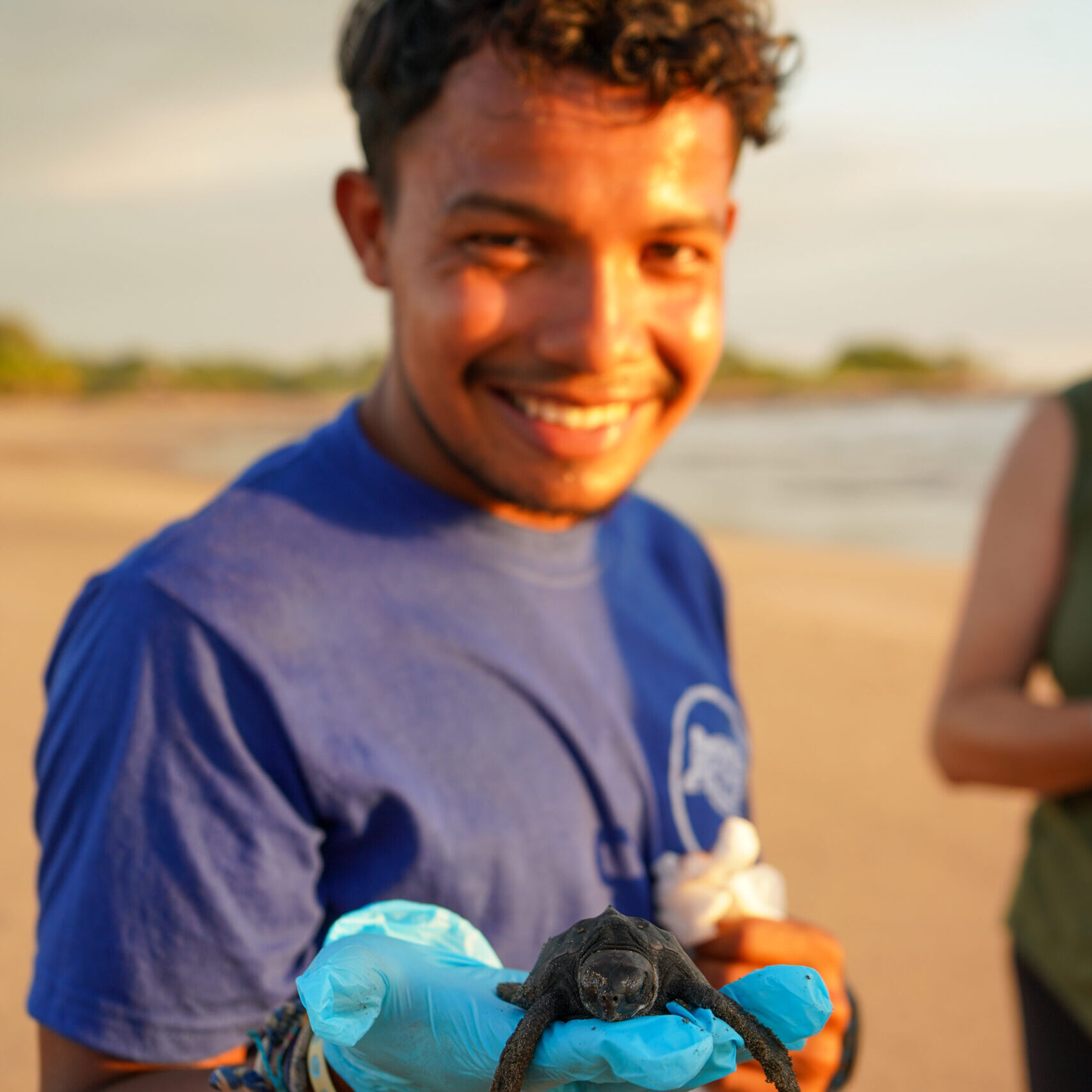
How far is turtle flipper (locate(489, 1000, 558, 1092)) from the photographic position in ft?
2.57

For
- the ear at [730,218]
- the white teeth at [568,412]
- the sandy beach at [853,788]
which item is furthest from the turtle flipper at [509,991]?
the sandy beach at [853,788]

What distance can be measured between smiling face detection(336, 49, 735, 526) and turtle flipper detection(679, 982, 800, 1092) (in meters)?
0.85

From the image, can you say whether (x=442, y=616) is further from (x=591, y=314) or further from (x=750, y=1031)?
(x=750, y=1031)

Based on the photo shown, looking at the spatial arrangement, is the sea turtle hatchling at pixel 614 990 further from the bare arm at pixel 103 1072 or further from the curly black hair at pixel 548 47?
the curly black hair at pixel 548 47

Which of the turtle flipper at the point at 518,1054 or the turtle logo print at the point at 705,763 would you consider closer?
the turtle flipper at the point at 518,1054

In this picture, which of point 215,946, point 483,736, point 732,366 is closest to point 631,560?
point 483,736

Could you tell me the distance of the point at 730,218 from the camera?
1790 mm

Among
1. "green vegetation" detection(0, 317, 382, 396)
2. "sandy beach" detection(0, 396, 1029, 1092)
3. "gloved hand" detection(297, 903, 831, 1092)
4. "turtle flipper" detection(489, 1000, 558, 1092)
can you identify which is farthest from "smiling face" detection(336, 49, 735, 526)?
"green vegetation" detection(0, 317, 382, 396)

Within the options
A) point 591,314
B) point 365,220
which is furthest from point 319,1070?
point 365,220

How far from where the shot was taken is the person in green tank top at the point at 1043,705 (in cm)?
198

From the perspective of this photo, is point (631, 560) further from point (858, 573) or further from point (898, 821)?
point (858, 573)

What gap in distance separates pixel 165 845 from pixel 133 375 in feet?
154

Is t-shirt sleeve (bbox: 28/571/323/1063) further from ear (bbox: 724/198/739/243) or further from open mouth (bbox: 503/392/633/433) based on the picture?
ear (bbox: 724/198/739/243)

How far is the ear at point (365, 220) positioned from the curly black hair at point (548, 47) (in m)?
0.04
